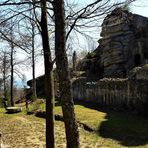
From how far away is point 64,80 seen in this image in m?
8.30

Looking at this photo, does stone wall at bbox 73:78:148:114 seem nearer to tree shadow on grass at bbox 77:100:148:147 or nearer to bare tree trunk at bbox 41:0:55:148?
tree shadow on grass at bbox 77:100:148:147

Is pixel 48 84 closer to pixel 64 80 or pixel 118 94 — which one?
pixel 64 80

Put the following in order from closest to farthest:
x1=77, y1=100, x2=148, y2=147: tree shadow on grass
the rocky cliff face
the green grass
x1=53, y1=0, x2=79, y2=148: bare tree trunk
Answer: x1=53, y1=0, x2=79, y2=148: bare tree trunk
the green grass
x1=77, y1=100, x2=148, y2=147: tree shadow on grass
the rocky cliff face

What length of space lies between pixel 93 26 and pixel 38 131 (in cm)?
1291

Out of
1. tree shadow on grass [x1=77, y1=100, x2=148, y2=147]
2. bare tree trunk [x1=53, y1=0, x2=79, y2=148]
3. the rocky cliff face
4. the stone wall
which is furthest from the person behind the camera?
the rocky cliff face

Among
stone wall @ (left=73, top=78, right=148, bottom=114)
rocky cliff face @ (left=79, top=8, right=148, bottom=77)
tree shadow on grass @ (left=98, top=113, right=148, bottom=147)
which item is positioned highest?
rocky cliff face @ (left=79, top=8, right=148, bottom=77)

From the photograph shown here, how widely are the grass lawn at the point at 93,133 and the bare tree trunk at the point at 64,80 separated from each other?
9241mm

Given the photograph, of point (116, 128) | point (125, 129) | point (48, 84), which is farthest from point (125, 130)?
point (48, 84)

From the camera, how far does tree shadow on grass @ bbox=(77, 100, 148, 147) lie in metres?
19.8

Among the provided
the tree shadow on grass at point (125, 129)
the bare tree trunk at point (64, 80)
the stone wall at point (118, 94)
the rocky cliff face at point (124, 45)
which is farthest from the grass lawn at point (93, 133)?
the rocky cliff face at point (124, 45)

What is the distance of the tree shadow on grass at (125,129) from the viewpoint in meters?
19.8

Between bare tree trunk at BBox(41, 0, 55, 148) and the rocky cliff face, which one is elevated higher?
the rocky cliff face

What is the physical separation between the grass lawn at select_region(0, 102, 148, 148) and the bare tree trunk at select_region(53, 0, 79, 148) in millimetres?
9241

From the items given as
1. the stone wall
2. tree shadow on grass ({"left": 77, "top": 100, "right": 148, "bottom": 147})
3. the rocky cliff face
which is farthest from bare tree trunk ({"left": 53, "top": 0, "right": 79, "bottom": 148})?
the rocky cliff face
